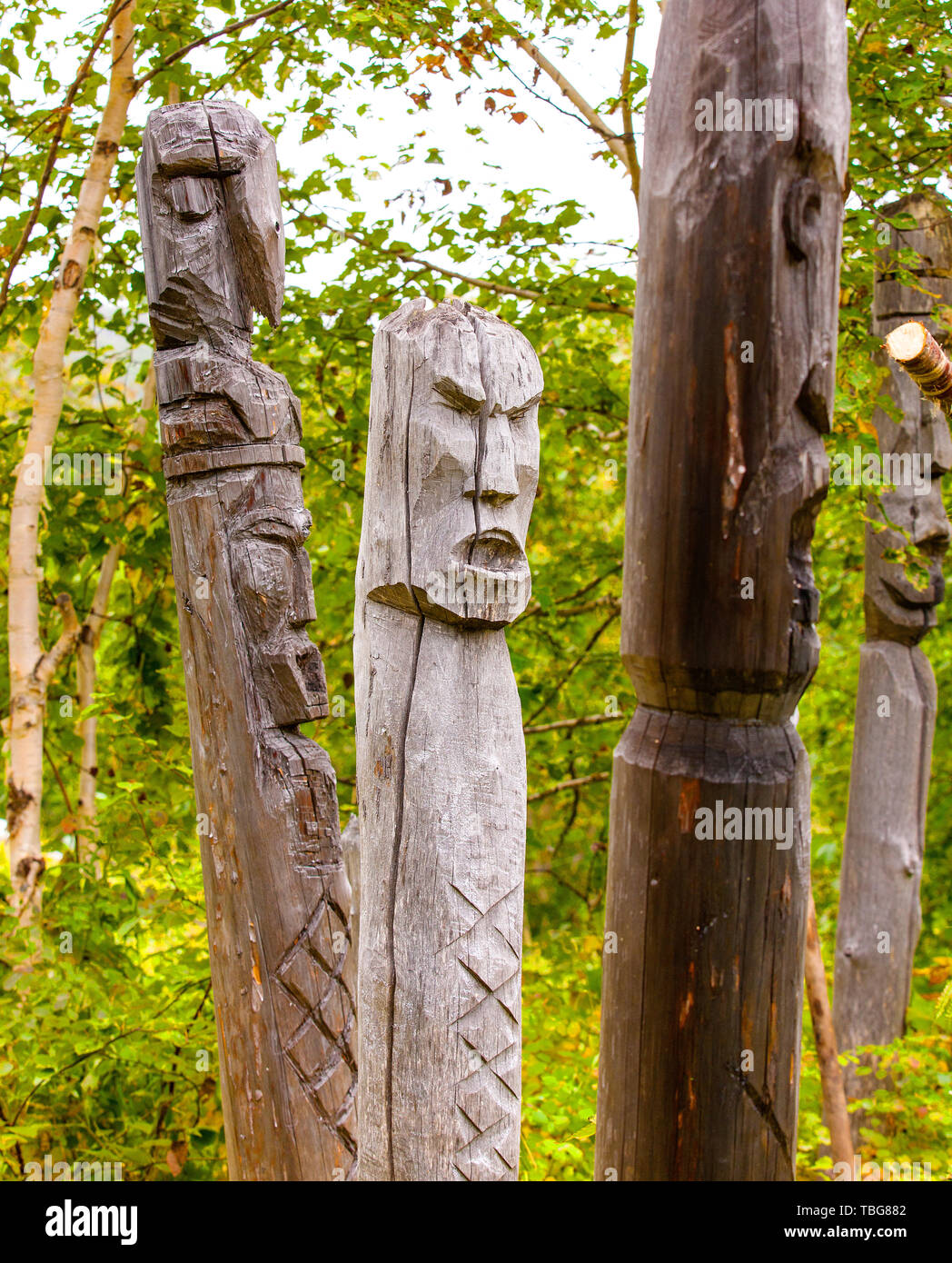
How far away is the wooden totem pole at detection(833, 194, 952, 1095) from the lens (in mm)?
5562

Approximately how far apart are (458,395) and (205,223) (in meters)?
1.34

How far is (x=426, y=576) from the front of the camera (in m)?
2.30

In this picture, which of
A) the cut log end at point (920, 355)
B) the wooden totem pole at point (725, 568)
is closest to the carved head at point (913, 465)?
the cut log end at point (920, 355)

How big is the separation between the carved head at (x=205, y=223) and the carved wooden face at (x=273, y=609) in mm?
539

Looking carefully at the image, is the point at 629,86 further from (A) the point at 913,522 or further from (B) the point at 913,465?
(A) the point at 913,522

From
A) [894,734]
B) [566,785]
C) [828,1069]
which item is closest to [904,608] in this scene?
[894,734]

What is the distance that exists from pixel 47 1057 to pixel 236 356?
263cm

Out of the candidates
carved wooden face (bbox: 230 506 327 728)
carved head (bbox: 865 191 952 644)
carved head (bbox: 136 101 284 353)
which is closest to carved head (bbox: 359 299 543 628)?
carved wooden face (bbox: 230 506 327 728)

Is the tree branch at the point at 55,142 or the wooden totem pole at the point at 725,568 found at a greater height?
the tree branch at the point at 55,142

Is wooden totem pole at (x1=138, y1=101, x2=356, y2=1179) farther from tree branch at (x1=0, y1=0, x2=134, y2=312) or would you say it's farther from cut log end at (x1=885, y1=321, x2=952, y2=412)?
tree branch at (x1=0, y1=0, x2=134, y2=312)

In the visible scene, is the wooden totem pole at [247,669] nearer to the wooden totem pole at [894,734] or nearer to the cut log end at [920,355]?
the cut log end at [920,355]

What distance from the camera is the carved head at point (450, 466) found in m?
2.30

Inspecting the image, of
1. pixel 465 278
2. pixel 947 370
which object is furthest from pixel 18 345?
pixel 947 370

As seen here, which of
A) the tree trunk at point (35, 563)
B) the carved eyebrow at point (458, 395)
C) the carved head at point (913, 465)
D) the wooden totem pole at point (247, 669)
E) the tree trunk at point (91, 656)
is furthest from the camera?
the tree trunk at point (91, 656)
